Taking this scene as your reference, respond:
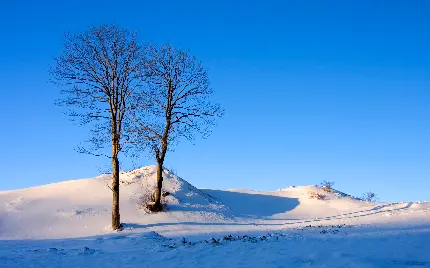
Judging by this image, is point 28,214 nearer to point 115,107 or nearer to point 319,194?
point 115,107

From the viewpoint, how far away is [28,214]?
2412 cm

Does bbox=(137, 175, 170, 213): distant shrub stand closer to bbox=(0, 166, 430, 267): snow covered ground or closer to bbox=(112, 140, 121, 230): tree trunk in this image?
bbox=(0, 166, 430, 267): snow covered ground

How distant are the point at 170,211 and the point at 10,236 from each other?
337 inches

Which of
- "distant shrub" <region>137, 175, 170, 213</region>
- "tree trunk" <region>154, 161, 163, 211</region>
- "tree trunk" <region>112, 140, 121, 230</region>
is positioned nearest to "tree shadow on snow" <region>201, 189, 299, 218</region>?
"distant shrub" <region>137, 175, 170, 213</region>

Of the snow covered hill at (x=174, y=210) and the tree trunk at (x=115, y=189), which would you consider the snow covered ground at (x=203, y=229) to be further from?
the tree trunk at (x=115, y=189)

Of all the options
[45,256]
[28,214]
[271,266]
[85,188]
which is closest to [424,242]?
[271,266]

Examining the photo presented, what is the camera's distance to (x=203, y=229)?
827 inches

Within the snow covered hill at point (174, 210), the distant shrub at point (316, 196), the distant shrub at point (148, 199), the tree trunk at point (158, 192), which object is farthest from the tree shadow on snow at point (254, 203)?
the tree trunk at point (158, 192)

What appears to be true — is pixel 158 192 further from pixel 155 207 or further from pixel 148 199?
pixel 148 199

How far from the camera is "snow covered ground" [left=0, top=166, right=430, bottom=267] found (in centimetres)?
1070

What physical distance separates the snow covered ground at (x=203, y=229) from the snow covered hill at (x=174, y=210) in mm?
63

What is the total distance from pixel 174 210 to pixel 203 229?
4.73 meters

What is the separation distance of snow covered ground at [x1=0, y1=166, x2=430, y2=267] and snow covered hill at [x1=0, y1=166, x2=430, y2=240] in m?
0.06

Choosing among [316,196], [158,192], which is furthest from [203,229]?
[316,196]
